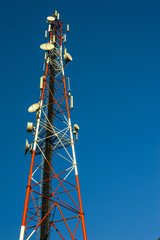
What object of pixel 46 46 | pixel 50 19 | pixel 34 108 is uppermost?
pixel 50 19

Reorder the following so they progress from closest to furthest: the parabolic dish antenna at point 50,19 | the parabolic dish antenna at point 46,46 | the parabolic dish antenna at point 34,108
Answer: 1. the parabolic dish antenna at point 34,108
2. the parabolic dish antenna at point 46,46
3. the parabolic dish antenna at point 50,19

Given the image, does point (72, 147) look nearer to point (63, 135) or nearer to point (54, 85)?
point (63, 135)

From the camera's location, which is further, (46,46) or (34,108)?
(46,46)

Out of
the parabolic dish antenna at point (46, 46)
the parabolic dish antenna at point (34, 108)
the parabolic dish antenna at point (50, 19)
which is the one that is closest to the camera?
the parabolic dish antenna at point (34, 108)

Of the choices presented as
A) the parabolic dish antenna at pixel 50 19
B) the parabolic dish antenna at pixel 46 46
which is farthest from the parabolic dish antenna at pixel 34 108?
the parabolic dish antenna at pixel 50 19

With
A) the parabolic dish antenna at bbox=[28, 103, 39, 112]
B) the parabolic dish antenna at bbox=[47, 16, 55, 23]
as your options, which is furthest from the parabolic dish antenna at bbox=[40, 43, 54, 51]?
the parabolic dish antenna at bbox=[28, 103, 39, 112]

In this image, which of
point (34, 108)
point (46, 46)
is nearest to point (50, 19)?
point (46, 46)

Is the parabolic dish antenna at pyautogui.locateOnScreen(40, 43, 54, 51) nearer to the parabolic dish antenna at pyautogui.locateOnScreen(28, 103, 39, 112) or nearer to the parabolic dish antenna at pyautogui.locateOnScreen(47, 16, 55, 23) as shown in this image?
the parabolic dish antenna at pyautogui.locateOnScreen(47, 16, 55, 23)

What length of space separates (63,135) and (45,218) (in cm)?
681

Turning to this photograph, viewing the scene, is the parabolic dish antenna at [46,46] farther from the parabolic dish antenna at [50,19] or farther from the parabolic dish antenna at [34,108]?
the parabolic dish antenna at [34,108]

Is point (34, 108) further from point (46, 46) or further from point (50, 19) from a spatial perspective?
point (50, 19)

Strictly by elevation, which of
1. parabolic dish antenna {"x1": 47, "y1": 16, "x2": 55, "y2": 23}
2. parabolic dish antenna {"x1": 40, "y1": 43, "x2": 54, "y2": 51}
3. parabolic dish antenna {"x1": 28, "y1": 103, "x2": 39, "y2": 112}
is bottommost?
parabolic dish antenna {"x1": 28, "y1": 103, "x2": 39, "y2": 112}

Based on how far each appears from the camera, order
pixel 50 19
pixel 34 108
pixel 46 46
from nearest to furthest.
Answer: pixel 34 108 → pixel 46 46 → pixel 50 19

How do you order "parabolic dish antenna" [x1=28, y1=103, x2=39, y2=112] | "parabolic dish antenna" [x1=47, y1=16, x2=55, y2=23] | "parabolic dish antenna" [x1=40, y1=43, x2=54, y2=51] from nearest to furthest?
"parabolic dish antenna" [x1=28, y1=103, x2=39, y2=112] < "parabolic dish antenna" [x1=40, y1=43, x2=54, y2=51] < "parabolic dish antenna" [x1=47, y1=16, x2=55, y2=23]
